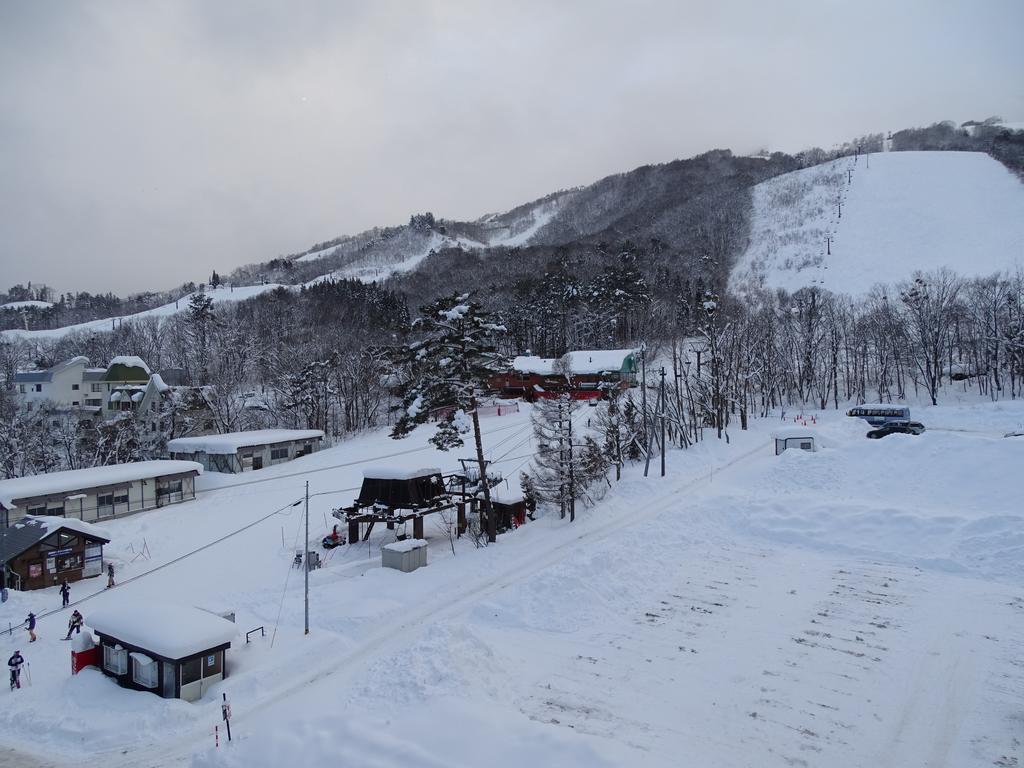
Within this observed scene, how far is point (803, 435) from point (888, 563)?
1445cm

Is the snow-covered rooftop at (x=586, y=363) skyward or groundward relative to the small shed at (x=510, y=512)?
skyward

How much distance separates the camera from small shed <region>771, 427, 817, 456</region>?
109 ft

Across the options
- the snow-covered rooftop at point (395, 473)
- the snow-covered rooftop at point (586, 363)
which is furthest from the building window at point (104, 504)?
the snow-covered rooftop at point (586, 363)

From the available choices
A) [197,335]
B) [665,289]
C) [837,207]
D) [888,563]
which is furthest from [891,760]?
[837,207]

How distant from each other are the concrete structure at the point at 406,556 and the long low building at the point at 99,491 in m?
20.8

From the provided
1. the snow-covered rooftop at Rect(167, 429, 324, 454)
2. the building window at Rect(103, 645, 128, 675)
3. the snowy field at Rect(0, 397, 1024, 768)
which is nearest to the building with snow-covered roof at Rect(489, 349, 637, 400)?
the snow-covered rooftop at Rect(167, 429, 324, 454)

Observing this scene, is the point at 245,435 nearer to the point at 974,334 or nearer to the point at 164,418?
the point at 164,418

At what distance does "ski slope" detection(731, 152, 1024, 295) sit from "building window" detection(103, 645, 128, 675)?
8913 cm

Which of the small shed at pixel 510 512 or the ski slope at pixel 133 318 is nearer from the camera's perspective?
the small shed at pixel 510 512

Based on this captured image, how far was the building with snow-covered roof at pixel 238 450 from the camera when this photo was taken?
42.5 metres

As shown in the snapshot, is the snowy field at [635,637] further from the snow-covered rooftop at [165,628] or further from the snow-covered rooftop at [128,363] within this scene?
the snow-covered rooftop at [128,363]

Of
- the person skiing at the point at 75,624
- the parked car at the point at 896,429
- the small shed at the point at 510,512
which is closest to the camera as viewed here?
the person skiing at the point at 75,624

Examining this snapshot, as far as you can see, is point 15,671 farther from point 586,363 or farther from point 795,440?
point 586,363

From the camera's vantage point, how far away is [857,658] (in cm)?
1402
